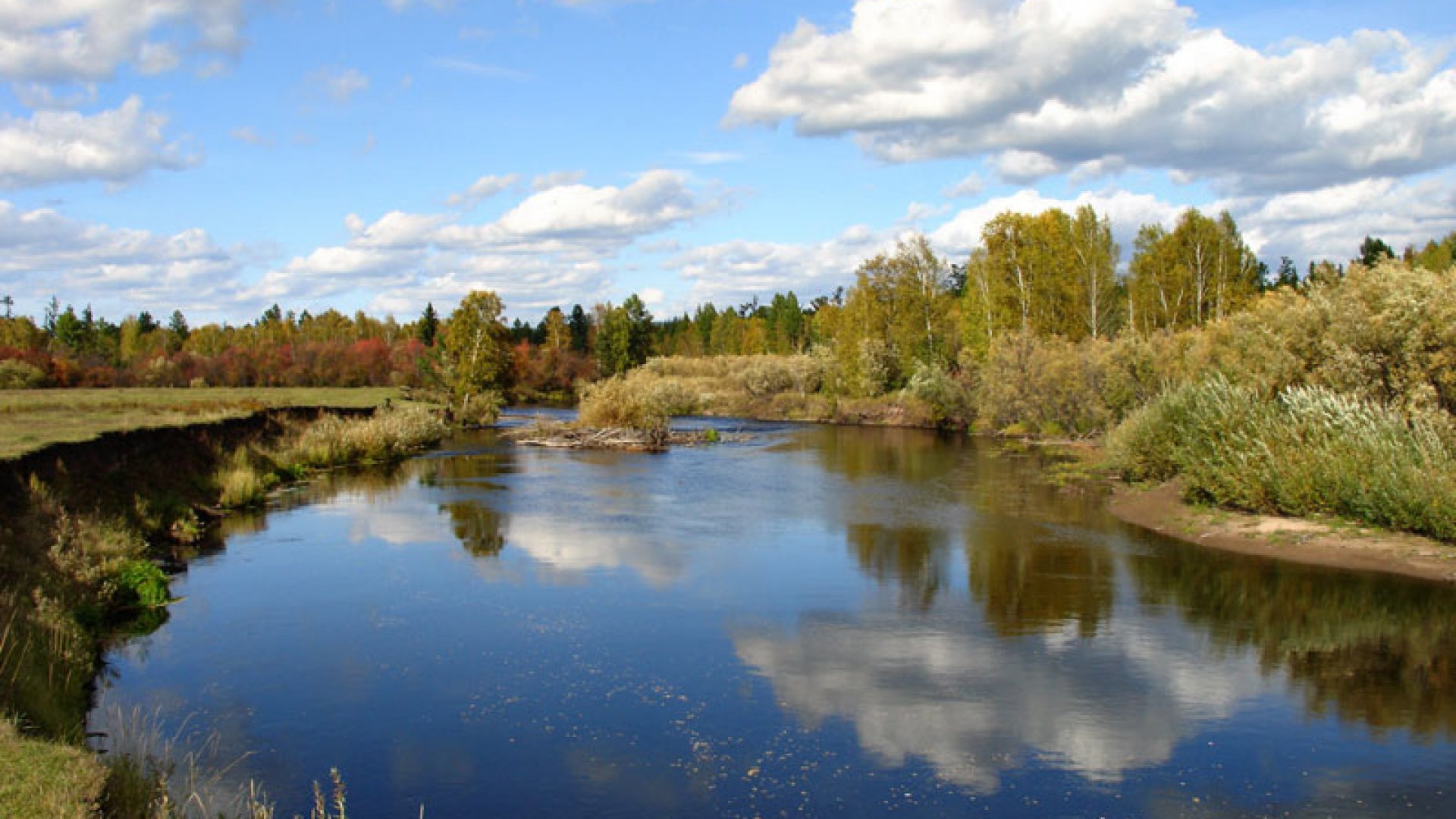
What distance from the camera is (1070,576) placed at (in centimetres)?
1905

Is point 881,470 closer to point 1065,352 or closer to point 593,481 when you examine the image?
point 593,481

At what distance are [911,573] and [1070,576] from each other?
9.62 feet

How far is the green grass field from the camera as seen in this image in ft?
71.2

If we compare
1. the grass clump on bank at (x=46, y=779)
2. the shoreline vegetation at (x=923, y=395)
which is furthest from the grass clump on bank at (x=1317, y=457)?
the grass clump on bank at (x=46, y=779)

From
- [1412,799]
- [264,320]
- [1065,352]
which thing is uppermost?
[264,320]

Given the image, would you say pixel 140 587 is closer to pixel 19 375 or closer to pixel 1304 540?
pixel 1304 540

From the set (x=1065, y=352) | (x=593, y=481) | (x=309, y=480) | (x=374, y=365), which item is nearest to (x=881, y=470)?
(x=593, y=481)

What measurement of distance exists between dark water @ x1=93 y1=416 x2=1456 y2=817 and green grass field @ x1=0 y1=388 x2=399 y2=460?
165 inches

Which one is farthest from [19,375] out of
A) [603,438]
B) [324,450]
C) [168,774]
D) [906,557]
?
[168,774]

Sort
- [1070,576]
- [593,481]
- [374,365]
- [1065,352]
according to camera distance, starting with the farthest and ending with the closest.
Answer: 1. [374,365]
2. [1065,352]
3. [593,481]
4. [1070,576]

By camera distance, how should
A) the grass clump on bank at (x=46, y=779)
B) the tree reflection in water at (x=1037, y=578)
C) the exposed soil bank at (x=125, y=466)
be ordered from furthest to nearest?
the exposed soil bank at (x=125, y=466)
the tree reflection in water at (x=1037, y=578)
the grass clump on bank at (x=46, y=779)

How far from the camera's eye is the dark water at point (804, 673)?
1007 cm

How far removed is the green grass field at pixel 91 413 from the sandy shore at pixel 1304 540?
23.5 metres

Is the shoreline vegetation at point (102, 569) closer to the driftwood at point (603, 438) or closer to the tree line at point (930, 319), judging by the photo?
the driftwood at point (603, 438)
